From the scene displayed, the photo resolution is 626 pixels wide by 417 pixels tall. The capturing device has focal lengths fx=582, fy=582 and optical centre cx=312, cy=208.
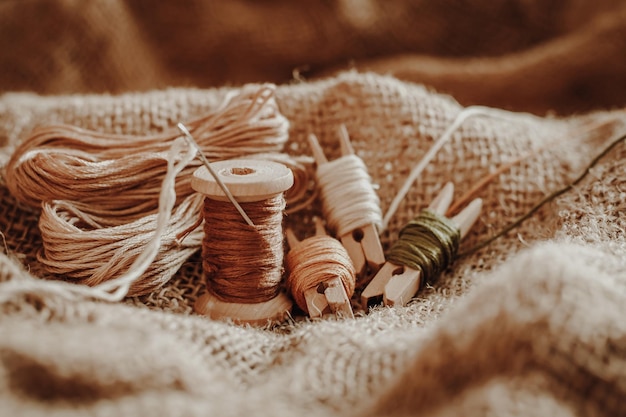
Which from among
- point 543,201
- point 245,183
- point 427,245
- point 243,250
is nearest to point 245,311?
point 243,250

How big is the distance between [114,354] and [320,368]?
23cm

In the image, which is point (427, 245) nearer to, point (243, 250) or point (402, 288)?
point (402, 288)

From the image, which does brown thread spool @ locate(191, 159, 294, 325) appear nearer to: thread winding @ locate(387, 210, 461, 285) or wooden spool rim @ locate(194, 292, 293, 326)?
wooden spool rim @ locate(194, 292, 293, 326)

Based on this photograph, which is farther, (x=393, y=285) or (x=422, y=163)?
(x=422, y=163)

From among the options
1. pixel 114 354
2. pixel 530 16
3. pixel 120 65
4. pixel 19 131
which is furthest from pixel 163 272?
pixel 530 16

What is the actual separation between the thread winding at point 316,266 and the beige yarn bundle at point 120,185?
0.51 ft

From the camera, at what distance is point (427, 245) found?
36.2 inches

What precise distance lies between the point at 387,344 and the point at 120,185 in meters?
0.50

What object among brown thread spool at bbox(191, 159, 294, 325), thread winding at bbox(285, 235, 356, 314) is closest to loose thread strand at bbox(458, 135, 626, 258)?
thread winding at bbox(285, 235, 356, 314)

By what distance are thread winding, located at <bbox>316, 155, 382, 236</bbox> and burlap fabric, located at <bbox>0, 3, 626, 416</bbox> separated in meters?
0.10

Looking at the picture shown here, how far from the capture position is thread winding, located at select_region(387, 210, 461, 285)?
2.99 ft

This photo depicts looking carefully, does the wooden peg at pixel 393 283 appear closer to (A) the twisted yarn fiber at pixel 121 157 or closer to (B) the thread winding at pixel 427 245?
(B) the thread winding at pixel 427 245

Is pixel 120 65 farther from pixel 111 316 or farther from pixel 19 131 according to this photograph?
pixel 111 316

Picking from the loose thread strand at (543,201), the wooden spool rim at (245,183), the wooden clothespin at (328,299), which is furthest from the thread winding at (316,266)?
the loose thread strand at (543,201)
